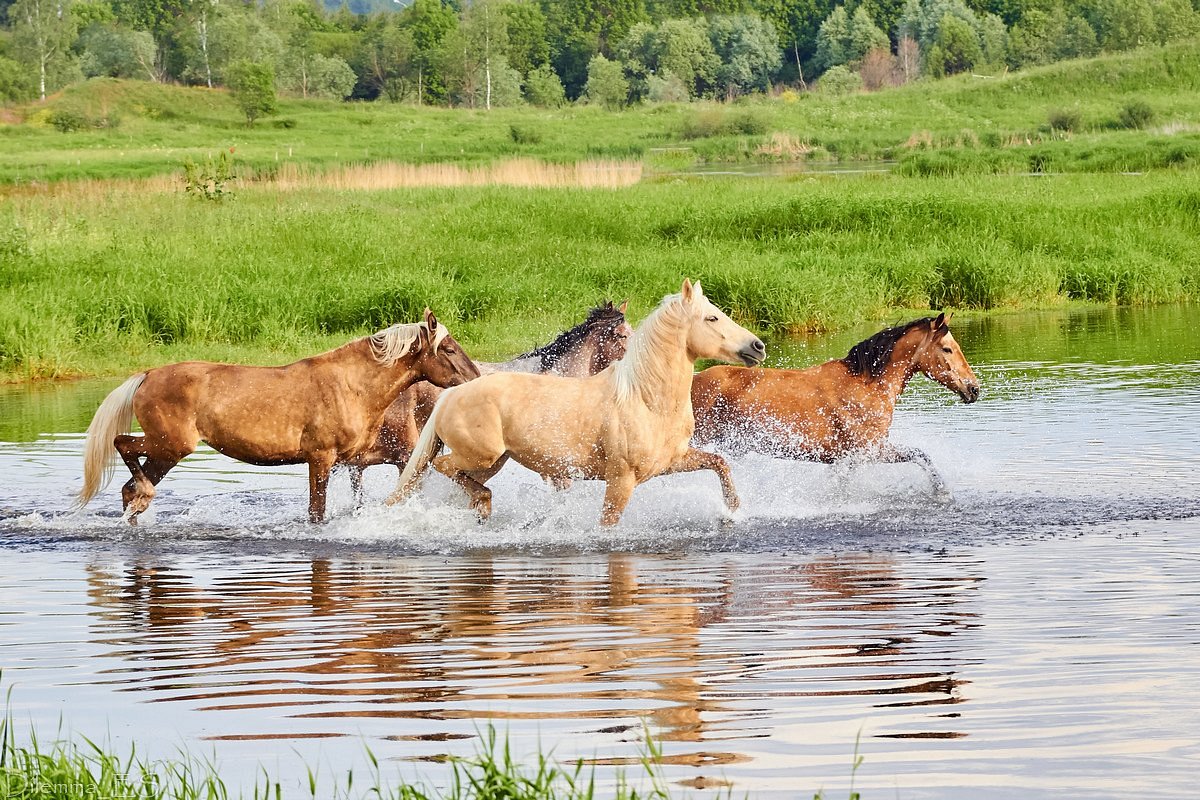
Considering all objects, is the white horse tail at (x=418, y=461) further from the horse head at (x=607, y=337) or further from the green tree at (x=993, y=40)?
the green tree at (x=993, y=40)

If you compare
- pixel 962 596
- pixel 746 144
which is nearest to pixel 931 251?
pixel 962 596

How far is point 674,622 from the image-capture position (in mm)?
6598

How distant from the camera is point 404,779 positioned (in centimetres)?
445

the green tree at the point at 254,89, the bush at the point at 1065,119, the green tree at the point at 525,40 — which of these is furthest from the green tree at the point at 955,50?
the bush at the point at 1065,119

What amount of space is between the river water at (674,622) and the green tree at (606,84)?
103 m

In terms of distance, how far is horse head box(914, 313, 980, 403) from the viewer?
34.5 feet

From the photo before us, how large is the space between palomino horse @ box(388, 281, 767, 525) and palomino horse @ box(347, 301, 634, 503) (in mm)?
1131

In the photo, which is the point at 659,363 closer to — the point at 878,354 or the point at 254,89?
the point at 878,354

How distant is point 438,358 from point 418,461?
2.06 ft

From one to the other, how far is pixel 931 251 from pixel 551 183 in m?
12.9

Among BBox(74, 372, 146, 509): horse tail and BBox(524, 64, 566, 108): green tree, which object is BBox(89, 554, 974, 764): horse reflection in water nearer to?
BBox(74, 372, 146, 509): horse tail

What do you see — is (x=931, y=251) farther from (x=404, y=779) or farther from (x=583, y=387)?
(x=404, y=779)

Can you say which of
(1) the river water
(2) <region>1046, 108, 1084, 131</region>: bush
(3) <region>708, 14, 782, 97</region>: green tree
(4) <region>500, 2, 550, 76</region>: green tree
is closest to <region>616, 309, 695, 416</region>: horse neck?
(1) the river water

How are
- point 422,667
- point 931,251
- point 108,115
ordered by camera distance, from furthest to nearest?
point 108,115, point 931,251, point 422,667
